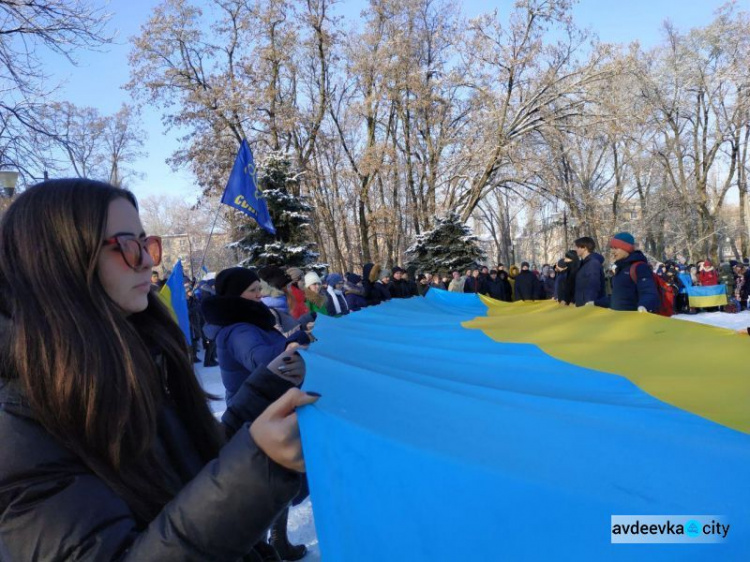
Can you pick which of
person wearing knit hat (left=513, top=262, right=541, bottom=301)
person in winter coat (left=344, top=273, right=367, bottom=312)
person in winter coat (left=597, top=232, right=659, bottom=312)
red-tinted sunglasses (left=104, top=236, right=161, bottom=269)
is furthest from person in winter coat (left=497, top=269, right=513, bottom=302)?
red-tinted sunglasses (left=104, top=236, right=161, bottom=269)

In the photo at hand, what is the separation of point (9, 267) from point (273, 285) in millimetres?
5797

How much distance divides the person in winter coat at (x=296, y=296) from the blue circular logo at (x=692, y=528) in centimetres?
771

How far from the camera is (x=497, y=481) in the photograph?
1.25 meters

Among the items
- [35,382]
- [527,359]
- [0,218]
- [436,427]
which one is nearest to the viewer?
[35,382]

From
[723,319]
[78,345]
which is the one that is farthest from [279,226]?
[78,345]

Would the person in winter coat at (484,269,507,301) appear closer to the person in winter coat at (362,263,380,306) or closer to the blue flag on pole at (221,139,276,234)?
the person in winter coat at (362,263,380,306)

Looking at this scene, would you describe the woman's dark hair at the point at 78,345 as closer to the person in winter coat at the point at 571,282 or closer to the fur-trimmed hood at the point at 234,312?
the fur-trimmed hood at the point at 234,312

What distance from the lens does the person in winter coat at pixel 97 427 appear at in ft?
3.19

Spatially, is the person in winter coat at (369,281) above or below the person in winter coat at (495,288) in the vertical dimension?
above

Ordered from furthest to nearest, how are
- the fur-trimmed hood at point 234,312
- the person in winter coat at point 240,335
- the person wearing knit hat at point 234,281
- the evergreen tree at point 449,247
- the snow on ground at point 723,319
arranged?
the evergreen tree at point 449,247, the snow on ground at point 723,319, the person wearing knit hat at point 234,281, the fur-trimmed hood at point 234,312, the person in winter coat at point 240,335

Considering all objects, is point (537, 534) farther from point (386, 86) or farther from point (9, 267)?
point (386, 86)

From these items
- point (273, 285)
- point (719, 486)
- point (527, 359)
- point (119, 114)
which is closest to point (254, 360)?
point (527, 359)

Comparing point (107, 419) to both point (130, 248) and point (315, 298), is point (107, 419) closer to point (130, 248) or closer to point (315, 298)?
point (130, 248)

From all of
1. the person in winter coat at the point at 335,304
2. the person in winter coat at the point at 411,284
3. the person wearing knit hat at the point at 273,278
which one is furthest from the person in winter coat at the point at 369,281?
the person wearing knit hat at the point at 273,278
